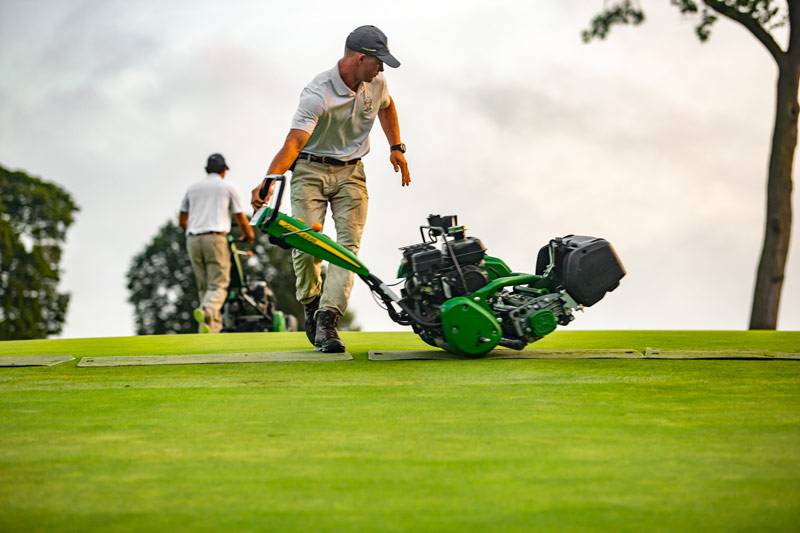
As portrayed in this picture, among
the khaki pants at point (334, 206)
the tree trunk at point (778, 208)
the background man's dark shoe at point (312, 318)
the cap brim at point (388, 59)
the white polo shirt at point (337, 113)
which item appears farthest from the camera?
the tree trunk at point (778, 208)

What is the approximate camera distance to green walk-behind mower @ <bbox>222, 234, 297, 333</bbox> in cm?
1441

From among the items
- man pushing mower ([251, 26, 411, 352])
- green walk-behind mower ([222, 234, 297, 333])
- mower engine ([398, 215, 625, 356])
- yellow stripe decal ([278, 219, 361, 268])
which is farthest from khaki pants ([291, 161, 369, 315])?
green walk-behind mower ([222, 234, 297, 333])

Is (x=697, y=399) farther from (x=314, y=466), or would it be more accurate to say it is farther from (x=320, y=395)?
(x=314, y=466)

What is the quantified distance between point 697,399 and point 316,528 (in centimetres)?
252

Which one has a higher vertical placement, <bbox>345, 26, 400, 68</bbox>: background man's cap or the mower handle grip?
<bbox>345, 26, 400, 68</bbox>: background man's cap

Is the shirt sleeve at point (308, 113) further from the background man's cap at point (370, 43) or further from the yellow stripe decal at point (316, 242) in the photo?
the yellow stripe decal at point (316, 242)

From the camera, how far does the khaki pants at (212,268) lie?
1297cm

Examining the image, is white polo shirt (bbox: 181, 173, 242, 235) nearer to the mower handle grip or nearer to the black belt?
the black belt

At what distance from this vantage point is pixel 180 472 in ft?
10.3

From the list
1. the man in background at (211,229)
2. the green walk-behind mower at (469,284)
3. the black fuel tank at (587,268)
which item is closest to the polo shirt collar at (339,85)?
the green walk-behind mower at (469,284)

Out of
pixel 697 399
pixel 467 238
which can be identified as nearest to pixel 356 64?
pixel 467 238

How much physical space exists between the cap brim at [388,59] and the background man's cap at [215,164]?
278 inches

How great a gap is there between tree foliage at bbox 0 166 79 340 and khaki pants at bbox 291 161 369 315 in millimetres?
28216

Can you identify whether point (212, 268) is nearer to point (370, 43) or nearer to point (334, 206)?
point (334, 206)
